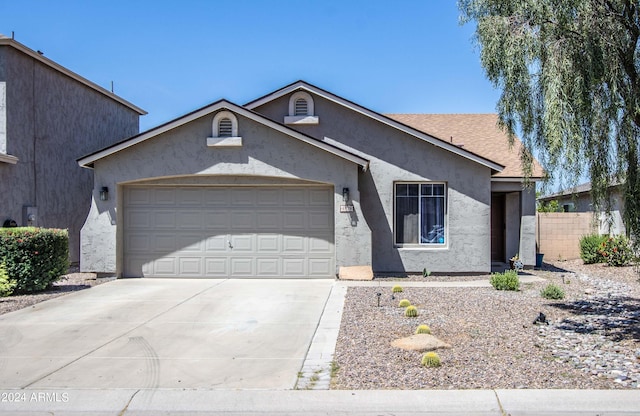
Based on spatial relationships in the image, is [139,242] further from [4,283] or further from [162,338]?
[162,338]

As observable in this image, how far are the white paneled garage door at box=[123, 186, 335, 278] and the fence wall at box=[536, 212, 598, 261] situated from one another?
31.6ft

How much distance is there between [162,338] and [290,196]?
7147mm

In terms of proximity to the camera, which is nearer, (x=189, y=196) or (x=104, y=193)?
(x=104, y=193)

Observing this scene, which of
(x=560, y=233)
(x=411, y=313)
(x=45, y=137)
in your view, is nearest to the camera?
(x=411, y=313)

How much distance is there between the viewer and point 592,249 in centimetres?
1819

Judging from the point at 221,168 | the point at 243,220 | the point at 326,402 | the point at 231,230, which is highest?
the point at 221,168

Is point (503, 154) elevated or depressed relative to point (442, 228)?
elevated

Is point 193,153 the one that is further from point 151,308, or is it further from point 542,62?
point 542,62

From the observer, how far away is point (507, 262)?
17.7 metres

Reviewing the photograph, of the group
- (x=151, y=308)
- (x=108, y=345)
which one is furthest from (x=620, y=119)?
(x=151, y=308)

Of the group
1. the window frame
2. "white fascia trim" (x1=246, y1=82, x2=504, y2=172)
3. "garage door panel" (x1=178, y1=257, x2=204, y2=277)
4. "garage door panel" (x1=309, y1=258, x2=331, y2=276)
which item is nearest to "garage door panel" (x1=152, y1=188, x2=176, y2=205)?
"garage door panel" (x1=178, y1=257, x2=204, y2=277)

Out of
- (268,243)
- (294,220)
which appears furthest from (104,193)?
(294,220)

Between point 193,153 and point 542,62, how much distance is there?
30.2ft

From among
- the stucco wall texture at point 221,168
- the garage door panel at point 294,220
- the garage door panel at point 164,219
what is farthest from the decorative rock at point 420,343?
the garage door panel at point 164,219
